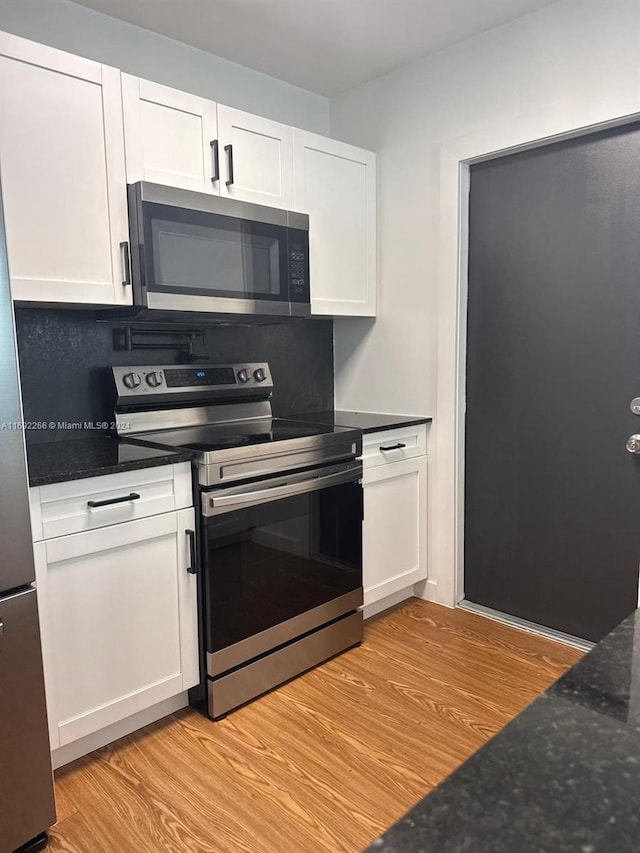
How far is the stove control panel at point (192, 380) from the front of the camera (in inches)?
90.1

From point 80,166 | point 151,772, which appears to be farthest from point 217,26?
point 151,772

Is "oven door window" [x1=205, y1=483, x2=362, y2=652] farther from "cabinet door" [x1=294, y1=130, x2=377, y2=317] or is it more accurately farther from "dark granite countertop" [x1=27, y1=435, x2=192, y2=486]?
"cabinet door" [x1=294, y1=130, x2=377, y2=317]

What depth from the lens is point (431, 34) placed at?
2.43m

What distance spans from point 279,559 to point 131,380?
861mm

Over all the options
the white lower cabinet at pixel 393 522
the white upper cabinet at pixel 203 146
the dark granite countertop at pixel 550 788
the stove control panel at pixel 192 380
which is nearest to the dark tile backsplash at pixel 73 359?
the stove control panel at pixel 192 380

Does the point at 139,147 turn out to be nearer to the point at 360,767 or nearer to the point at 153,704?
the point at 153,704

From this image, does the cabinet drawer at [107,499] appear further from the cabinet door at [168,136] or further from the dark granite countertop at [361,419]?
the cabinet door at [168,136]

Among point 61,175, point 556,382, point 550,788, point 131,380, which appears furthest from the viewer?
point 556,382

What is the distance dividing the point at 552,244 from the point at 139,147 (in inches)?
61.0

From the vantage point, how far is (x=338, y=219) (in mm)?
2719

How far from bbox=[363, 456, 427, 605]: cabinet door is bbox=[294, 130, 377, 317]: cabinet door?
2.52 ft

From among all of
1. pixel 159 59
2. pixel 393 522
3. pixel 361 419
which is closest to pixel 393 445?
pixel 361 419

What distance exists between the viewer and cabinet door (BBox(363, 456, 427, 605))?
2589 millimetres

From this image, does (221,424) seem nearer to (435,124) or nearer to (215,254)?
(215,254)
